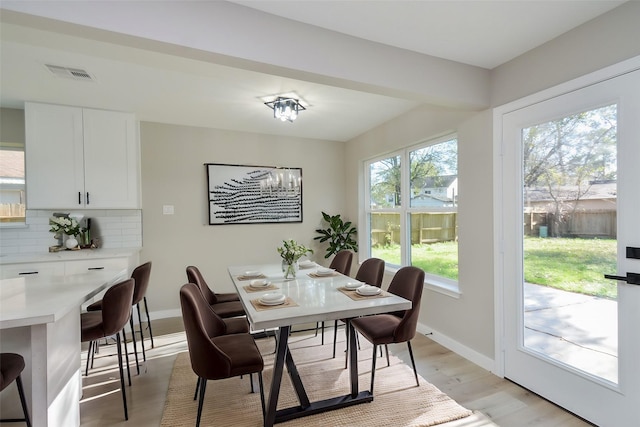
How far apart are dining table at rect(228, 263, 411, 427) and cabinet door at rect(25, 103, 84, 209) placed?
2.38 meters

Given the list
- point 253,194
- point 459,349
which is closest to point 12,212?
point 253,194

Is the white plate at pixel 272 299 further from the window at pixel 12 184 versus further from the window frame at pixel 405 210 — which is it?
the window at pixel 12 184

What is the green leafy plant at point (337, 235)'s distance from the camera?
464 centimetres

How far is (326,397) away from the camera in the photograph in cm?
221

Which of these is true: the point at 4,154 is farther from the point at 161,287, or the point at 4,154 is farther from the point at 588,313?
the point at 588,313

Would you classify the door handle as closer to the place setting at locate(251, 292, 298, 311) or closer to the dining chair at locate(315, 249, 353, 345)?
the place setting at locate(251, 292, 298, 311)

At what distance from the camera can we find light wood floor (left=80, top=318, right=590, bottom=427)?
1.98 meters

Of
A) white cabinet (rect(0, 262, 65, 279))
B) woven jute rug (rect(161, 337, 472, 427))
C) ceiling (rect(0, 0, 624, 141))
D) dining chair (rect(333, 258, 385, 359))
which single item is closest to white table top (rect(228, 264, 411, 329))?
dining chair (rect(333, 258, 385, 359))

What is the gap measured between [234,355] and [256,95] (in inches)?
90.5

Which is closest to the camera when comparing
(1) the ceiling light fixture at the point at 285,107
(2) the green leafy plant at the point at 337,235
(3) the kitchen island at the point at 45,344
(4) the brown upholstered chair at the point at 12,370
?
(4) the brown upholstered chair at the point at 12,370

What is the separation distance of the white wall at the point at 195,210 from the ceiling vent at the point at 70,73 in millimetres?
1307

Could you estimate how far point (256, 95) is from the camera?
117 inches

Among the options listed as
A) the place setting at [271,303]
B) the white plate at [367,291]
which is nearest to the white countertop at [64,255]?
the place setting at [271,303]

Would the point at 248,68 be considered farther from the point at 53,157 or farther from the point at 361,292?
the point at 53,157
